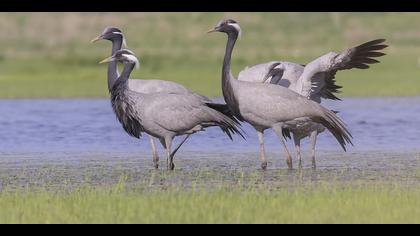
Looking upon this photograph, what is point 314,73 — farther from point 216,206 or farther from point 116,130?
point 116,130

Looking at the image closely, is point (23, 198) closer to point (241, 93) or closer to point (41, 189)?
point (41, 189)

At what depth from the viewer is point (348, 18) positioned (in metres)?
66.8

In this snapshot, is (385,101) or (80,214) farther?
(385,101)

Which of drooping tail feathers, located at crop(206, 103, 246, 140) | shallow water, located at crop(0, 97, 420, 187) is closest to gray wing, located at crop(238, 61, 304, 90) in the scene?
drooping tail feathers, located at crop(206, 103, 246, 140)

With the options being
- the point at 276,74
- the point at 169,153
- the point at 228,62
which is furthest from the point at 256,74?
the point at 169,153

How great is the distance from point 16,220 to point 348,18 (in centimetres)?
5830

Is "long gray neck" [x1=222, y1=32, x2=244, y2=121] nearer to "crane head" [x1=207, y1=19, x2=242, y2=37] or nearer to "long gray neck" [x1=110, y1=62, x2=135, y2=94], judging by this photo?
"crane head" [x1=207, y1=19, x2=242, y2=37]

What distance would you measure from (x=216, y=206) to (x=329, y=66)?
14.3 ft

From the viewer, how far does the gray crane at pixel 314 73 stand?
46.9 feet

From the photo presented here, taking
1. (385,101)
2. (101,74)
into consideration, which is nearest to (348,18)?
(101,74)

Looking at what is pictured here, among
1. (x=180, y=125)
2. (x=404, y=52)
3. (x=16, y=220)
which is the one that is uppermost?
(x=404, y=52)

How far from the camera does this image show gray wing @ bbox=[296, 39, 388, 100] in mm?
14266

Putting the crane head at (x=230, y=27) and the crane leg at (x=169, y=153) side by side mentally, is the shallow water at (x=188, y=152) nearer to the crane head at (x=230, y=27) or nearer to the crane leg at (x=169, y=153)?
the crane leg at (x=169, y=153)

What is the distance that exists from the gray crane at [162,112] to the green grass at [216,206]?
8.02 ft
